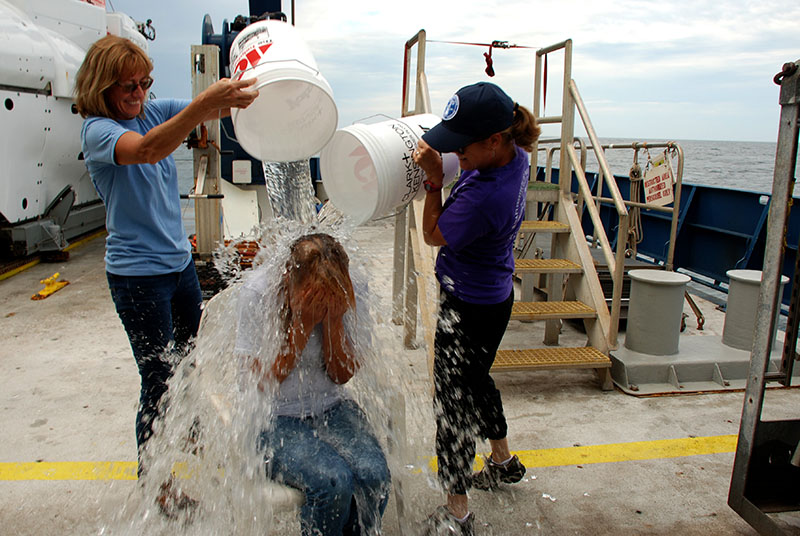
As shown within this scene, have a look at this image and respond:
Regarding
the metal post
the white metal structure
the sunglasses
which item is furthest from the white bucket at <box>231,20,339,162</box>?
the white metal structure

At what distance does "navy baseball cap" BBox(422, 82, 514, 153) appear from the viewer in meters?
2.06

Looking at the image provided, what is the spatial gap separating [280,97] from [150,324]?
41.9 inches

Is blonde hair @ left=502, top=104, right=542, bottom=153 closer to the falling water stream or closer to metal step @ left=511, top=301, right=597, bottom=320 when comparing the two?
the falling water stream

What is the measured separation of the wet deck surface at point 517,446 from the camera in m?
2.48

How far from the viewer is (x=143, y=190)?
7.16 feet

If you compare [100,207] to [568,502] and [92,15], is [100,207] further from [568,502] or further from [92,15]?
[568,502]

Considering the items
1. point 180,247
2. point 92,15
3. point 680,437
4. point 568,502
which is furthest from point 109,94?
point 92,15

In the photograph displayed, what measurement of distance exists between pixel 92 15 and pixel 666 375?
27.8ft

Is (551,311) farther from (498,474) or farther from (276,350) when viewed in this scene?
(276,350)

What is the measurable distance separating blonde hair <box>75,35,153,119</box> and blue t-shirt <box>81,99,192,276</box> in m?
0.05

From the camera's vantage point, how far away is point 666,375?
390 centimetres

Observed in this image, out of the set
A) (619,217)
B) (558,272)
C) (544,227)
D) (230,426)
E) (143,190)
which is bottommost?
(230,426)

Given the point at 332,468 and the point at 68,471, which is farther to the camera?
the point at 68,471

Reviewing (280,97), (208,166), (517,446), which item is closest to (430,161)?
(280,97)
